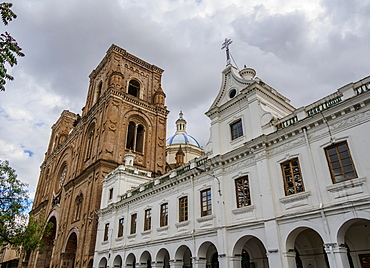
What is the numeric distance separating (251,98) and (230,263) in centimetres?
924

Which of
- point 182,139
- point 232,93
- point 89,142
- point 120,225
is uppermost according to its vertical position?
point 182,139

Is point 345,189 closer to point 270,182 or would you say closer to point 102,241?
point 270,182

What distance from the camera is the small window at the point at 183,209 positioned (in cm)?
1926

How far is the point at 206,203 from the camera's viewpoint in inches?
709

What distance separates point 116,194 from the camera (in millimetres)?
27047

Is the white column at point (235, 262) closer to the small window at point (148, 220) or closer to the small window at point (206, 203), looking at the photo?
the small window at point (206, 203)

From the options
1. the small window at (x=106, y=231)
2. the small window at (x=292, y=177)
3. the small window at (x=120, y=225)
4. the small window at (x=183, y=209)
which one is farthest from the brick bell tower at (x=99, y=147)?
the small window at (x=292, y=177)

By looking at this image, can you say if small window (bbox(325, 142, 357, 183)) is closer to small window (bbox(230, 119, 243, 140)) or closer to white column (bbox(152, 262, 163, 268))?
small window (bbox(230, 119, 243, 140))

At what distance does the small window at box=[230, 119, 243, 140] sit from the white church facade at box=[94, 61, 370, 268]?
0.09 meters

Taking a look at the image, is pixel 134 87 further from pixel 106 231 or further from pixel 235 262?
pixel 235 262

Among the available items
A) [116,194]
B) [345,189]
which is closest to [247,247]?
[345,189]

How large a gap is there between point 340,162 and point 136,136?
30.0m

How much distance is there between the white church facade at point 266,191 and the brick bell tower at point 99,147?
35.6 ft

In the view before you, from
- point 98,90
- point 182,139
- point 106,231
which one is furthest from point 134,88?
point 106,231
